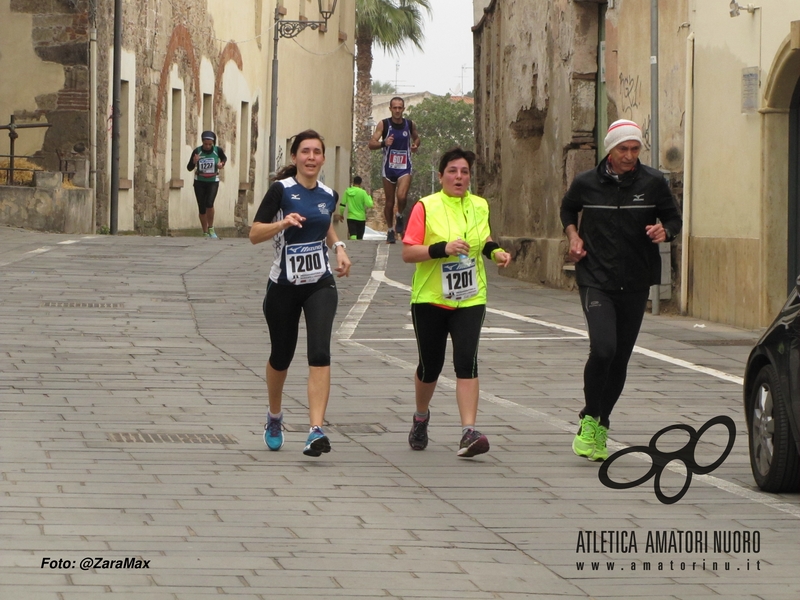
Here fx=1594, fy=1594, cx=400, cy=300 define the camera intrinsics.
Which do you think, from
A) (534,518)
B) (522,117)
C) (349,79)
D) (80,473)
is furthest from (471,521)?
(349,79)

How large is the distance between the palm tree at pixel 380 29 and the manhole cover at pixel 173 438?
4903cm

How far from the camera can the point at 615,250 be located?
832cm

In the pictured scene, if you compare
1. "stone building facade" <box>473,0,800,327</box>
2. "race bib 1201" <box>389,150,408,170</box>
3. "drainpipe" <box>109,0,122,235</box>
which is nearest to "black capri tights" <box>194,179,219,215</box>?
"drainpipe" <box>109,0,122,235</box>

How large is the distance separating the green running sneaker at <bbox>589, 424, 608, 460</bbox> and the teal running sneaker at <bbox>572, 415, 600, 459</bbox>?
0.01 metres

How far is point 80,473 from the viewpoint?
745 cm

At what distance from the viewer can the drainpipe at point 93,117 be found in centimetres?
2795

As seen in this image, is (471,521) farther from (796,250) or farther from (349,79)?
(349,79)

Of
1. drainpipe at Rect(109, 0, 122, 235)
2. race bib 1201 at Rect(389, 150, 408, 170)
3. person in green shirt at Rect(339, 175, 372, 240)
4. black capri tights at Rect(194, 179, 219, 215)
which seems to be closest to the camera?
race bib 1201 at Rect(389, 150, 408, 170)

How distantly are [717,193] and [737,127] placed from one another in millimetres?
827

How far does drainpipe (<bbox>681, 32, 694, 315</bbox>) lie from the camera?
16922mm

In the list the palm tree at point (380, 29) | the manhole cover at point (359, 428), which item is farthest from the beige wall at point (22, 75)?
the palm tree at point (380, 29)

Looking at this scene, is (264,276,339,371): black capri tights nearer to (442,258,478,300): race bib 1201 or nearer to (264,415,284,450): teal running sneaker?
(264,415,284,450): teal running sneaker

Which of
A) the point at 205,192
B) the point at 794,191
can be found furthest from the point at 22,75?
the point at 794,191

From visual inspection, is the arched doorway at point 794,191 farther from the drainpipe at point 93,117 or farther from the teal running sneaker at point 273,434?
the drainpipe at point 93,117
